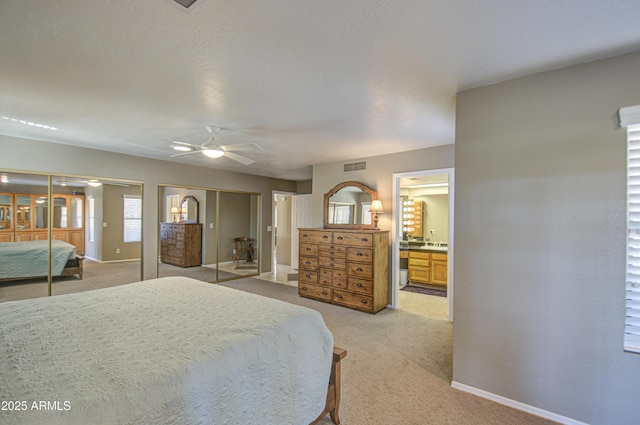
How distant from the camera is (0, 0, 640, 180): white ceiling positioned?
148cm

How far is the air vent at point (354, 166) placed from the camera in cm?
509

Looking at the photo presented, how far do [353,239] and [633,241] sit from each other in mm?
3031

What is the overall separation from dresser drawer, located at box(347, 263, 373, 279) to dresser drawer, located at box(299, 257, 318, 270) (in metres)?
0.68

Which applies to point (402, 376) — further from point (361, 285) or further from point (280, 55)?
point (280, 55)

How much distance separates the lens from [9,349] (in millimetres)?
1518

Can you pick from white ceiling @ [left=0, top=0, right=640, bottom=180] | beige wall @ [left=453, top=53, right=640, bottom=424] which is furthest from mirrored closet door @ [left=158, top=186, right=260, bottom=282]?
beige wall @ [left=453, top=53, right=640, bottom=424]

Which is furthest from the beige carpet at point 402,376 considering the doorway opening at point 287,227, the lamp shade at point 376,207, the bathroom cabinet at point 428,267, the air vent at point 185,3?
the doorway opening at point 287,227

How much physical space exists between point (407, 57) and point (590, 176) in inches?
58.6

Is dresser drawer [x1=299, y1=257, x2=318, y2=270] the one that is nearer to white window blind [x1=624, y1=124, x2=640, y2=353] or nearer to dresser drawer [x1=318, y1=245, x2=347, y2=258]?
dresser drawer [x1=318, y1=245, x2=347, y2=258]

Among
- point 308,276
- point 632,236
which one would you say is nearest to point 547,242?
point 632,236

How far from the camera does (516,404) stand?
2.18 m

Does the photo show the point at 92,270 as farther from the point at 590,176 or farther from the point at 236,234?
the point at 590,176

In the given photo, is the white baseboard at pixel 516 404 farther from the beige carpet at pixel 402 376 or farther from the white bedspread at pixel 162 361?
the white bedspread at pixel 162 361

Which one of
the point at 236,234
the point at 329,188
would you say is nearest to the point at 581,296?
the point at 329,188
